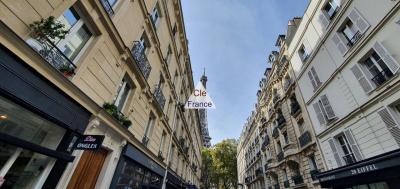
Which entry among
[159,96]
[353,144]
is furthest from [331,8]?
[159,96]

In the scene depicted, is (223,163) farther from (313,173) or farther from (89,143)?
(89,143)

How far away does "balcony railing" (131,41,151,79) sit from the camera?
849 centimetres

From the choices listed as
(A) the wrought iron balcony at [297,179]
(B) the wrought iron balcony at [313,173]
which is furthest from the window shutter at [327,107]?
(A) the wrought iron balcony at [297,179]

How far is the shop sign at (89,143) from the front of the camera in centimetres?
504

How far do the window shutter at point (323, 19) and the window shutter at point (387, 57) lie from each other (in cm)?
482

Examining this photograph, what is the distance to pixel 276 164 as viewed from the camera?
2038 cm

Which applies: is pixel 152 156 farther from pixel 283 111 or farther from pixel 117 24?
pixel 283 111

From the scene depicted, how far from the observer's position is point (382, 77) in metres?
8.73

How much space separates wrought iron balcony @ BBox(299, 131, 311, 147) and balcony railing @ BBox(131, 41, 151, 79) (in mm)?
12479

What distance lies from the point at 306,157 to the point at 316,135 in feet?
7.41

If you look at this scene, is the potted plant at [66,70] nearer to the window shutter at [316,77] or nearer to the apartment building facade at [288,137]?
the window shutter at [316,77]

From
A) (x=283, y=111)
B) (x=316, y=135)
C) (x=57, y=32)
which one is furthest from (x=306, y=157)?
(x=57, y=32)

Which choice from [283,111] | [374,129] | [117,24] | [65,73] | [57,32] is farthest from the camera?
[283,111]

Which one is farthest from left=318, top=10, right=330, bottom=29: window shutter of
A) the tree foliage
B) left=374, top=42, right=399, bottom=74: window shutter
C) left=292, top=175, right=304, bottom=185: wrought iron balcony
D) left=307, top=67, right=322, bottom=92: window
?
the tree foliage
